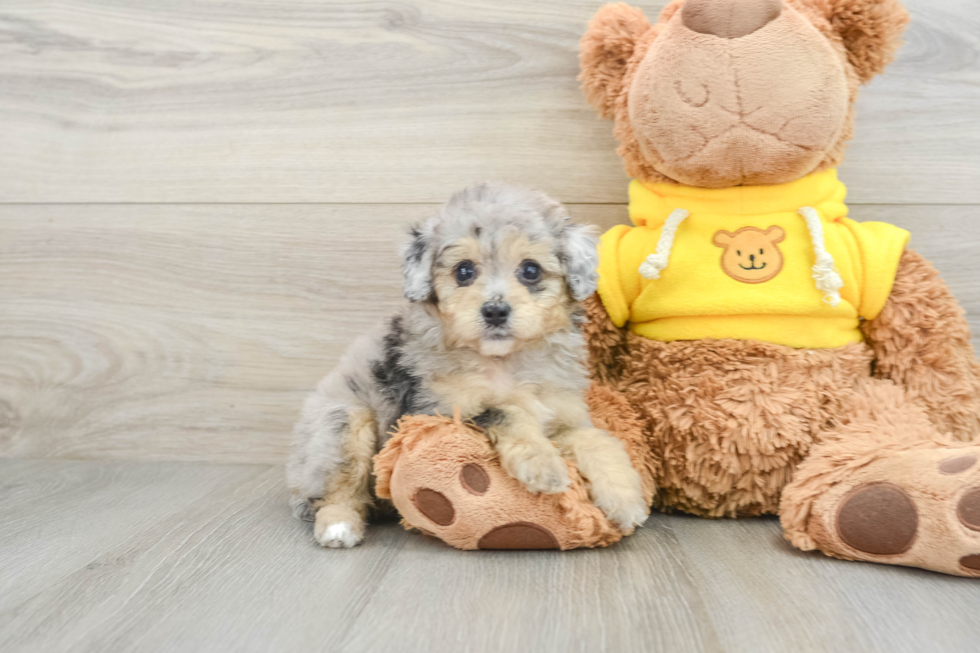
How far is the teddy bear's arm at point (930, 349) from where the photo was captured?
160cm

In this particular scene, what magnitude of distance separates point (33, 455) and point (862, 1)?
8.46 feet

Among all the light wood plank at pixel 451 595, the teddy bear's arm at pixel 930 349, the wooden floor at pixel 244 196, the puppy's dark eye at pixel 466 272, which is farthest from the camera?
the wooden floor at pixel 244 196

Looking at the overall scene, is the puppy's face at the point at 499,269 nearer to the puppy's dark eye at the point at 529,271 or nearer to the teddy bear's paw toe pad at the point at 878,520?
the puppy's dark eye at the point at 529,271

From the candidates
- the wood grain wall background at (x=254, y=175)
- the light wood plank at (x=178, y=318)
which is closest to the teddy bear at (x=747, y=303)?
the wood grain wall background at (x=254, y=175)

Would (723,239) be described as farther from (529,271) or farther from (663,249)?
(529,271)

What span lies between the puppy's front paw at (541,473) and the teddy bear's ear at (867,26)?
43.4 inches

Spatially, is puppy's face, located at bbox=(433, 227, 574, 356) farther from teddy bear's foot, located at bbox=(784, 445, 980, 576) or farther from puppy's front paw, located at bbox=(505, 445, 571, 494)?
teddy bear's foot, located at bbox=(784, 445, 980, 576)

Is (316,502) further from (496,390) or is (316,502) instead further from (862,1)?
(862,1)

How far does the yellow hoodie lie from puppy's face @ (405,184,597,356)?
0.78 ft

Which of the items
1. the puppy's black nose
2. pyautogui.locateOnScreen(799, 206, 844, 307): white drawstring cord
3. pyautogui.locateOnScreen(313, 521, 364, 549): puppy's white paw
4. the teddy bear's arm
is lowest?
pyautogui.locateOnScreen(313, 521, 364, 549): puppy's white paw

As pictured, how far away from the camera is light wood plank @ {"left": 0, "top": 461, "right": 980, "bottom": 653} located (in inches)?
45.1

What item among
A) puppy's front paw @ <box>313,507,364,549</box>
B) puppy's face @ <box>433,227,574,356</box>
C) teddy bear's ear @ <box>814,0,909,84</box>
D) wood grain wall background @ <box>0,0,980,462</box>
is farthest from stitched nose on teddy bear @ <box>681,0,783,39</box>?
puppy's front paw @ <box>313,507,364,549</box>

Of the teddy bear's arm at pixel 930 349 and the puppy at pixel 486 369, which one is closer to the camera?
the puppy at pixel 486 369

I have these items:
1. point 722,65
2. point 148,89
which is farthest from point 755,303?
point 148,89
